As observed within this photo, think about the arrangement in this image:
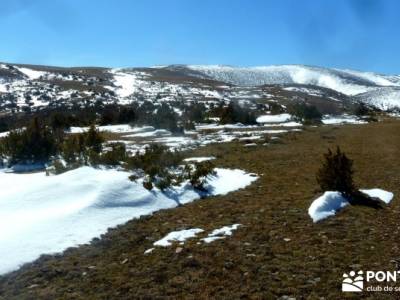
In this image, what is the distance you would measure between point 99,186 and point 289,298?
18.9ft

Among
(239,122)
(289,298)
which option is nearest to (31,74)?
(239,122)

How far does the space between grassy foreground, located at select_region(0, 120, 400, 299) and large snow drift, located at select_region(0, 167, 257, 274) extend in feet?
1.22

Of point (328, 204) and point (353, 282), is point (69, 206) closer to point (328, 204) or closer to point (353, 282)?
point (328, 204)

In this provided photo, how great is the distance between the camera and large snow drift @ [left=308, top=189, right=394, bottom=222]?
8573 mm

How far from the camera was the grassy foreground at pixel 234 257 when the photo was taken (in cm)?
570

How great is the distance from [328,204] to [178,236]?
2.97 metres

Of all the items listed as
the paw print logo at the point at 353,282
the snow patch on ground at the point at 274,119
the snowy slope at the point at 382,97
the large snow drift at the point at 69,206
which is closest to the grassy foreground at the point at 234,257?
the paw print logo at the point at 353,282

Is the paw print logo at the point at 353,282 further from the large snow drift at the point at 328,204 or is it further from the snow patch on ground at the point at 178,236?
the snow patch on ground at the point at 178,236

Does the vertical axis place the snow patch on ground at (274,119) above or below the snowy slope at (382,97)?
below

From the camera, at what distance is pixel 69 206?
30.3 feet

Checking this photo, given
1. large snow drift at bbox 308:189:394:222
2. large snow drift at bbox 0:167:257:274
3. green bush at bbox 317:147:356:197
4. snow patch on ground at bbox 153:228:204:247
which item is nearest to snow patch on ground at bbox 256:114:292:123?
large snow drift at bbox 0:167:257:274

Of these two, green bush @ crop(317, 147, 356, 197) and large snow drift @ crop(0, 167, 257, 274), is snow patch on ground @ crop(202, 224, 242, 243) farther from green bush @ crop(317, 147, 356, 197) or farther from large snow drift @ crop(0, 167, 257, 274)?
green bush @ crop(317, 147, 356, 197)

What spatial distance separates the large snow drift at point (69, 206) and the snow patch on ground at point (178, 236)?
1192 millimetres

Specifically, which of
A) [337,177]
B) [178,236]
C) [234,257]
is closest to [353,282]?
[234,257]
